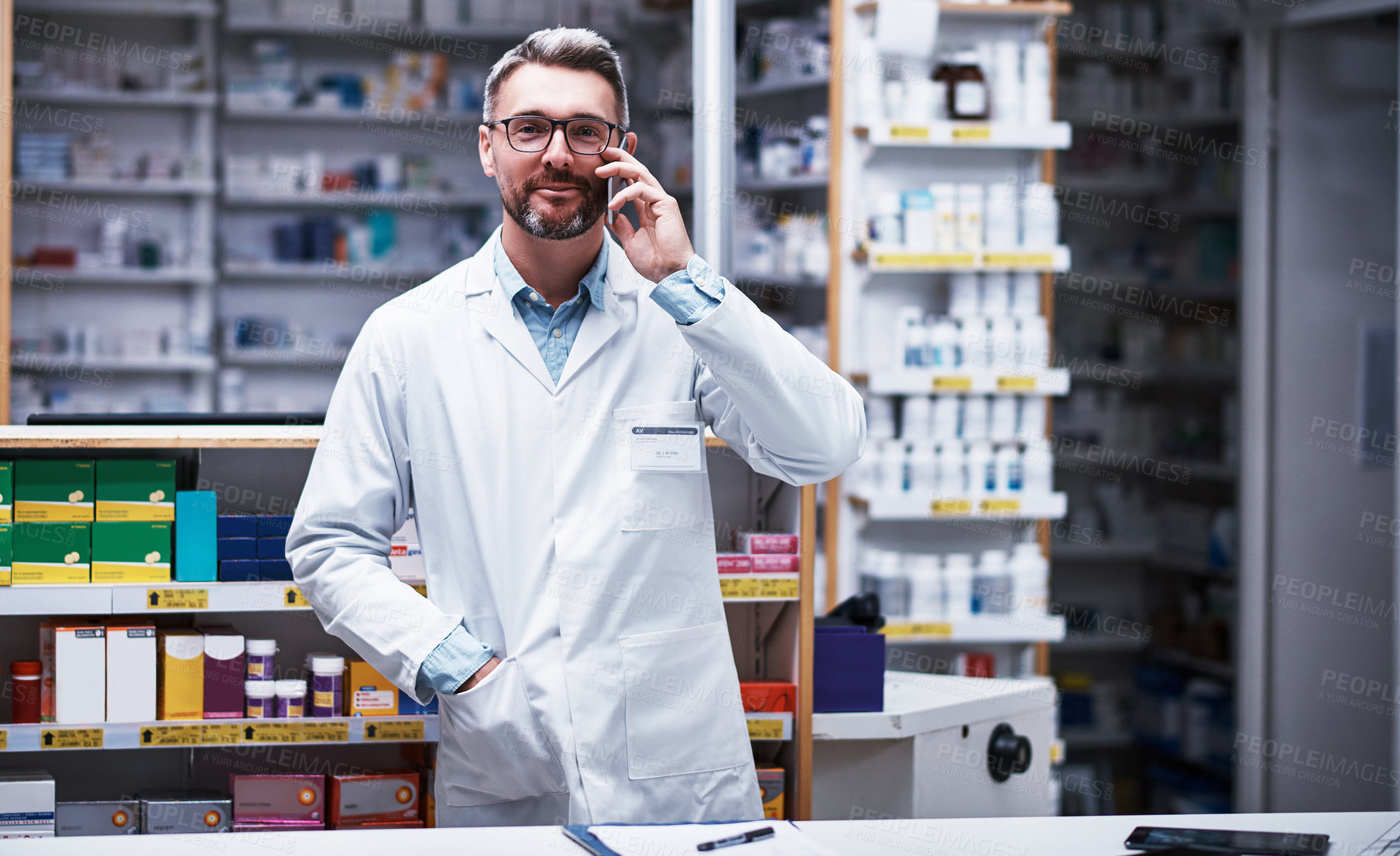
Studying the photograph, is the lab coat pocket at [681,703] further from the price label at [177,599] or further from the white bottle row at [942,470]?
the white bottle row at [942,470]

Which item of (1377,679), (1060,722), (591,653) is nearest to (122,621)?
(591,653)

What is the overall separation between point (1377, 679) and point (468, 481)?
4437 millimetres

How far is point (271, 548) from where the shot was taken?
2514 millimetres

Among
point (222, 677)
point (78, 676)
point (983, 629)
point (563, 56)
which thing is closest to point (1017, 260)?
point (983, 629)

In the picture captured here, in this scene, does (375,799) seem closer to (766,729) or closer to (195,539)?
(195,539)

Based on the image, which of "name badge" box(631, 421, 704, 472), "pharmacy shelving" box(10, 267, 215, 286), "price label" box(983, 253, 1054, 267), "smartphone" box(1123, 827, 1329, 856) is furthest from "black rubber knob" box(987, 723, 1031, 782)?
"pharmacy shelving" box(10, 267, 215, 286)

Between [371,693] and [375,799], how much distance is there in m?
0.24

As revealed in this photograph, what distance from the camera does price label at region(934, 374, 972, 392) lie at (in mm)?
4164

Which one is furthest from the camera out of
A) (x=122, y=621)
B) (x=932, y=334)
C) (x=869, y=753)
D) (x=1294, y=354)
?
(x=1294, y=354)

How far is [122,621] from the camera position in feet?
8.41

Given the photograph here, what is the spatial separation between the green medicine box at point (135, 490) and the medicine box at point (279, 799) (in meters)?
0.55

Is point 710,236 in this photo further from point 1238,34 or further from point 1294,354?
point 1238,34

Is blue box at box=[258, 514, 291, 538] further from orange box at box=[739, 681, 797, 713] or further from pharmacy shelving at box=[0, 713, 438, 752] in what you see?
orange box at box=[739, 681, 797, 713]

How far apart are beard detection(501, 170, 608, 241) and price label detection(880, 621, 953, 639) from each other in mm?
2496
